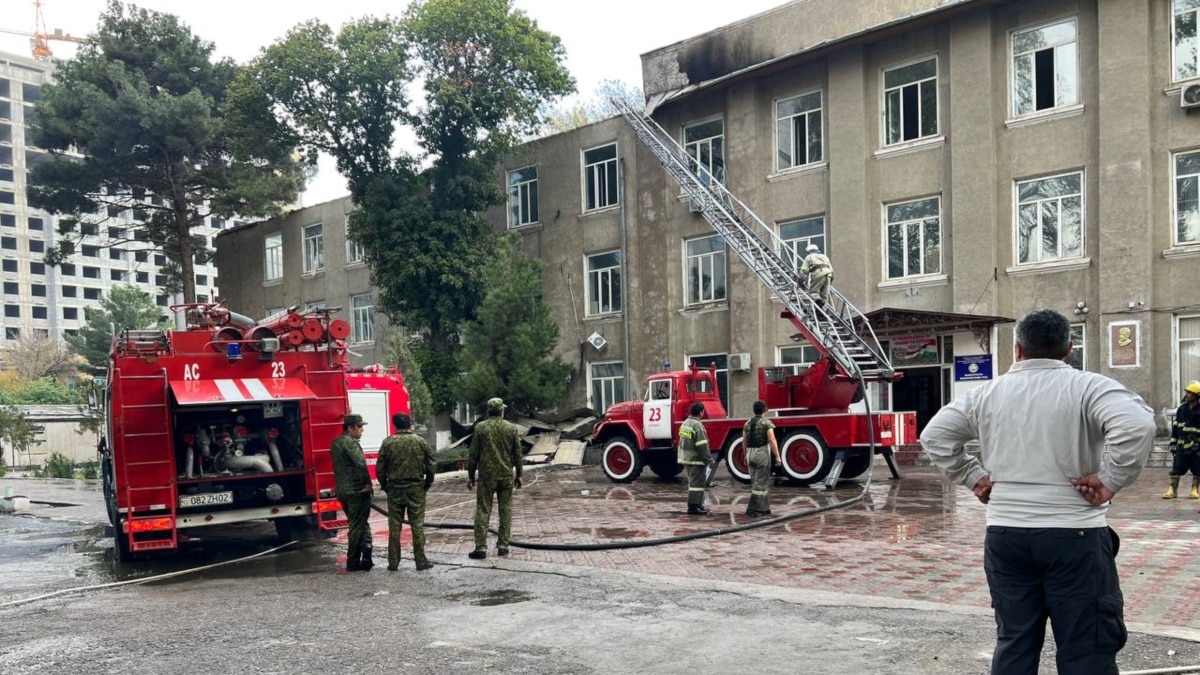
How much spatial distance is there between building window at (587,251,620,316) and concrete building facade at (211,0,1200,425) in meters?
0.07

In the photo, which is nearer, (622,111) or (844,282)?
(844,282)

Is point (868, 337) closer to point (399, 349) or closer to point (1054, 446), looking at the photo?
point (399, 349)

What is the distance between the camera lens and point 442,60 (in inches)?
1185

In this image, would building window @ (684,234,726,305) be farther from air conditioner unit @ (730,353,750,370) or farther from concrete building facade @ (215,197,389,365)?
concrete building facade @ (215,197,389,365)

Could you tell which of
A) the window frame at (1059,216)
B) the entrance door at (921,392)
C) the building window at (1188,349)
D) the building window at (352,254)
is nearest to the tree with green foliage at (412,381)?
the building window at (352,254)

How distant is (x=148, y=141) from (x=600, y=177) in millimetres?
17973

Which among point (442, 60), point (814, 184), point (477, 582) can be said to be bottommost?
point (477, 582)

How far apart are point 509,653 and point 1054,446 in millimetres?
3737

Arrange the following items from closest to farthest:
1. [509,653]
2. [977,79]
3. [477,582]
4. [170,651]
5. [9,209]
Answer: [509,653]
[170,651]
[477,582]
[977,79]
[9,209]

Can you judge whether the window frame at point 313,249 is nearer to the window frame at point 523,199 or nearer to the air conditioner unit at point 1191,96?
the window frame at point 523,199

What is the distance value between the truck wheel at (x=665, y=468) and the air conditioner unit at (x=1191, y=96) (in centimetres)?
1212

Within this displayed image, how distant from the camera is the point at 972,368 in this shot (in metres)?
22.4

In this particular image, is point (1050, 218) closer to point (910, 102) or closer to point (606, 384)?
point (910, 102)

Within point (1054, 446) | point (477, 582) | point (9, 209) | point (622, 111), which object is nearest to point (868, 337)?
point (622, 111)
